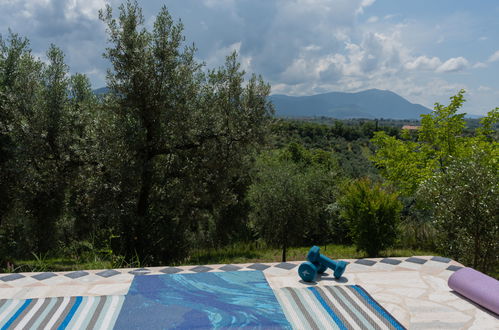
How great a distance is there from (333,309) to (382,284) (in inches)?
50.0

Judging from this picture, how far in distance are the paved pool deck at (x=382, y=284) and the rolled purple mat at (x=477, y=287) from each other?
0.08 metres

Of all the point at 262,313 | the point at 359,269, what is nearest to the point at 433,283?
the point at 359,269

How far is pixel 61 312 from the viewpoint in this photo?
372cm

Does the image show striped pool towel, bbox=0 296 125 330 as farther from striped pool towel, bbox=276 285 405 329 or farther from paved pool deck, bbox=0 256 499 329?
striped pool towel, bbox=276 285 405 329

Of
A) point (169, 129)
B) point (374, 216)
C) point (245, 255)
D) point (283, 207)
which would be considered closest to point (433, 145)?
point (374, 216)

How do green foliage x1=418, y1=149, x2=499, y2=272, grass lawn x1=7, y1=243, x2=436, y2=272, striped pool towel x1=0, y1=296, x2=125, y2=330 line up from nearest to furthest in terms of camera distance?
striped pool towel x1=0, y1=296, x2=125, y2=330 → green foliage x1=418, y1=149, x2=499, y2=272 → grass lawn x1=7, y1=243, x2=436, y2=272

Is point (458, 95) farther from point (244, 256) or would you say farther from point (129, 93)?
point (129, 93)

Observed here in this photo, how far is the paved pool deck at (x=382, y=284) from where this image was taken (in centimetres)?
379

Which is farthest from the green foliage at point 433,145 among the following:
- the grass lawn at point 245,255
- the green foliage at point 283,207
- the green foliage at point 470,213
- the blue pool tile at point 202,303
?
the blue pool tile at point 202,303

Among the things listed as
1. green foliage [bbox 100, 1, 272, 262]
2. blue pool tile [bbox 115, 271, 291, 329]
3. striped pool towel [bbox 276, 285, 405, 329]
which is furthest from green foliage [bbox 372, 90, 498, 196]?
blue pool tile [bbox 115, 271, 291, 329]

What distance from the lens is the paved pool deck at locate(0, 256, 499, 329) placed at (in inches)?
149

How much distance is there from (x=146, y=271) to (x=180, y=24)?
6.62 meters

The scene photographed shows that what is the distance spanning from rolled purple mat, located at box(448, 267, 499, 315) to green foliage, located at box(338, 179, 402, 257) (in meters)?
4.91

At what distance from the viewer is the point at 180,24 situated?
9.26 metres
